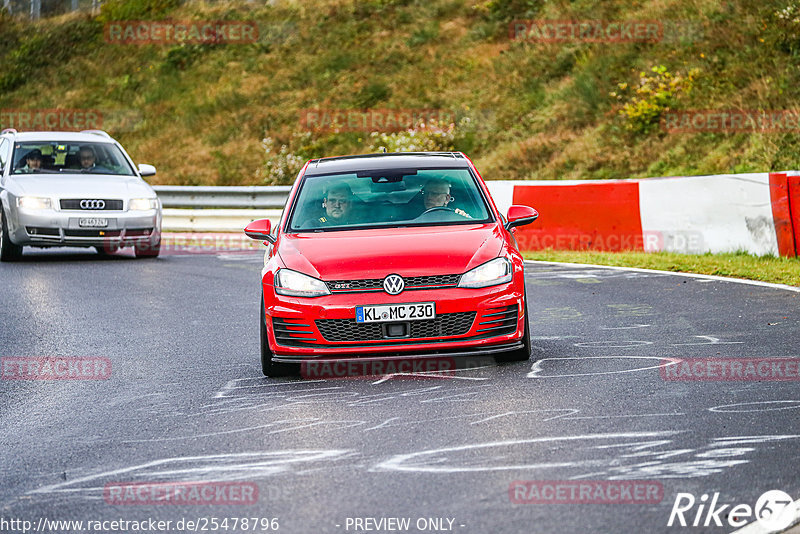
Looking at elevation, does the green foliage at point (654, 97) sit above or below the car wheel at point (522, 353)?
above

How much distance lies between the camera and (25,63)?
50000 millimetres

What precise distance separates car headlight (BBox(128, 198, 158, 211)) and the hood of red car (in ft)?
29.2

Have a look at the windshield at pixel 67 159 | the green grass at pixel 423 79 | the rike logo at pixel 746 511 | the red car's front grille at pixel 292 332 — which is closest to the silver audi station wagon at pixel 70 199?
the windshield at pixel 67 159

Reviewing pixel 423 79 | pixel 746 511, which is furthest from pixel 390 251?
pixel 423 79

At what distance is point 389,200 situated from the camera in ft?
30.6

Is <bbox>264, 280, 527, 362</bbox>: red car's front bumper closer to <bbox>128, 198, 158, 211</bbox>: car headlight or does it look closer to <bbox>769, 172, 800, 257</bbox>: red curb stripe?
<bbox>769, 172, 800, 257</bbox>: red curb stripe

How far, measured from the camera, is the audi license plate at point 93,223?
17.0m

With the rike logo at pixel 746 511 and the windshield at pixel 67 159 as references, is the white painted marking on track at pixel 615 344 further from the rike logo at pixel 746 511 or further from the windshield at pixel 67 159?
the windshield at pixel 67 159

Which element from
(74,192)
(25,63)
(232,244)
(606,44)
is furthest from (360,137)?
(25,63)

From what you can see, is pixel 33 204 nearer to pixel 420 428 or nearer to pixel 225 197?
pixel 225 197

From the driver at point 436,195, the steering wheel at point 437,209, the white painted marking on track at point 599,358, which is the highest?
the driver at point 436,195

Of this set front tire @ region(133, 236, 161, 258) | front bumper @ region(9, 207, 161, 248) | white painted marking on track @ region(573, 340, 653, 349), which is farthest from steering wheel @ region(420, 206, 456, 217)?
front tire @ region(133, 236, 161, 258)

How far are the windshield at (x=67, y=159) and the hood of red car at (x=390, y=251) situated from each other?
33.5 feet

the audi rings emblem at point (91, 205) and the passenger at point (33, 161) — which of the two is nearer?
the audi rings emblem at point (91, 205)
